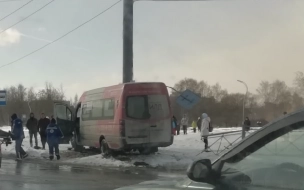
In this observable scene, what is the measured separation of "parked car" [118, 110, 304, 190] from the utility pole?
14561 millimetres

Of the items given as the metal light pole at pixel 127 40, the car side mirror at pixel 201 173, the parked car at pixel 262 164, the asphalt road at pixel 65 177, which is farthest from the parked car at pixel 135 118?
the car side mirror at pixel 201 173

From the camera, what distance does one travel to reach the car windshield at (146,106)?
1543 cm

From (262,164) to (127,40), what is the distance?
15.3 metres

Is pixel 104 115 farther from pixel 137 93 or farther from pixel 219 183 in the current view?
pixel 219 183

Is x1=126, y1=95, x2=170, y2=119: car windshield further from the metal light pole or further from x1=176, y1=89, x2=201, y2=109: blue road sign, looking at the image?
the metal light pole

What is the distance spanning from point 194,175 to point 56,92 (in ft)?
140

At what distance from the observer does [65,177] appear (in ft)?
38.9

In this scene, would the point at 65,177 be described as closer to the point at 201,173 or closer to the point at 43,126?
the point at 201,173

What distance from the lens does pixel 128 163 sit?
50.7 feet

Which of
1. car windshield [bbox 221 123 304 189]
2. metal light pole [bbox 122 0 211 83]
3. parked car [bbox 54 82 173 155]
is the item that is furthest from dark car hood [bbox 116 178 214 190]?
metal light pole [bbox 122 0 211 83]

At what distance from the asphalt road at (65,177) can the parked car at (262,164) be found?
23.1 feet

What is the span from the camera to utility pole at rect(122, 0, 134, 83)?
17.3 metres

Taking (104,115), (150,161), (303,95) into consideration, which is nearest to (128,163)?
(150,161)

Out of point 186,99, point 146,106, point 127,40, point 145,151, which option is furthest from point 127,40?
point 145,151
